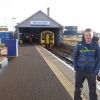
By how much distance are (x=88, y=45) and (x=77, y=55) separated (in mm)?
370

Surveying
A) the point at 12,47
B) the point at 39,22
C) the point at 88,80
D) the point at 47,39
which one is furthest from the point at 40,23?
the point at 88,80

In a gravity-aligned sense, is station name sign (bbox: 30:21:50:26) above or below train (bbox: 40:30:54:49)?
above

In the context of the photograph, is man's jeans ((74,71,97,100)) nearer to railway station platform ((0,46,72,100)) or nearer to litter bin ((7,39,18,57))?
railway station platform ((0,46,72,100))

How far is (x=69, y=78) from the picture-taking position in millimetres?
14836

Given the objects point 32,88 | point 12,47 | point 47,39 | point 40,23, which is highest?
point 40,23

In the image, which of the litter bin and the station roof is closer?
the litter bin

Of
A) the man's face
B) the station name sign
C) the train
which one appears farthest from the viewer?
the station name sign

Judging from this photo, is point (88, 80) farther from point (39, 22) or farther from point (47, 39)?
point (39, 22)

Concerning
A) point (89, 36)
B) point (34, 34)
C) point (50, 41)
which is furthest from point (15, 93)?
point (34, 34)

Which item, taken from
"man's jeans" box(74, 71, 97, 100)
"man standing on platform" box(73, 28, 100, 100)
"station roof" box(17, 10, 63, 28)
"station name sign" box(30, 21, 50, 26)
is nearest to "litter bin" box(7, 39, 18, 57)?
"man's jeans" box(74, 71, 97, 100)

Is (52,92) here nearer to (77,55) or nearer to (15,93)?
(15,93)

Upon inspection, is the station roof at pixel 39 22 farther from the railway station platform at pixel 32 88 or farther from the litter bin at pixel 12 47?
the railway station platform at pixel 32 88

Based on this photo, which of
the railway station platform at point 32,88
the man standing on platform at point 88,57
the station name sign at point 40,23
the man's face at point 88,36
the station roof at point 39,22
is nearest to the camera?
the man's face at point 88,36

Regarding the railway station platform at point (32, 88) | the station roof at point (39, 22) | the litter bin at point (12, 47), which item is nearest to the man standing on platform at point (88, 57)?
the railway station platform at point (32, 88)
